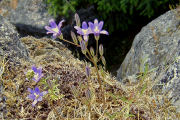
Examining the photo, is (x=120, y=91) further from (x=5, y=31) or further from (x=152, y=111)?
(x=5, y=31)

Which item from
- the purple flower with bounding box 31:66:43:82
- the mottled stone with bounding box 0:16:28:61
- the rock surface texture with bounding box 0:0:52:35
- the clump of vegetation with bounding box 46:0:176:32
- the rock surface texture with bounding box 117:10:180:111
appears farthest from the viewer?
the rock surface texture with bounding box 0:0:52:35

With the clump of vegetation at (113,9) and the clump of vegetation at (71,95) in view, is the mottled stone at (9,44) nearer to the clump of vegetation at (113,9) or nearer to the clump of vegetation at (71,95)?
the clump of vegetation at (71,95)

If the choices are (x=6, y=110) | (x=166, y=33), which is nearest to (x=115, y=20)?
(x=166, y=33)

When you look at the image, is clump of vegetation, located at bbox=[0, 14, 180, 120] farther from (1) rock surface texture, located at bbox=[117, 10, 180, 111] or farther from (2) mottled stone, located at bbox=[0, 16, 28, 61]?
(1) rock surface texture, located at bbox=[117, 10, 180, 111]

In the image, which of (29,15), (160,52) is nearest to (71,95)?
(160,52)

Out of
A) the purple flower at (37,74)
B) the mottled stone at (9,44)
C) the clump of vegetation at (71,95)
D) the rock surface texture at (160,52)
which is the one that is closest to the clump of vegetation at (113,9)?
the rock surface texture at (160,52)

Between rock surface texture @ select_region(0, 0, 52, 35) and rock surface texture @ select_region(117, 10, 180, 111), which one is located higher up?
rock surface texture @ select_region(0, 0, 52, 35)

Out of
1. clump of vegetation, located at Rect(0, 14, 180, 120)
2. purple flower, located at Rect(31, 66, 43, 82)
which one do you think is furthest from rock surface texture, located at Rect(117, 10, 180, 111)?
purple flower, located at Rect(31, 66, 43, 82)
